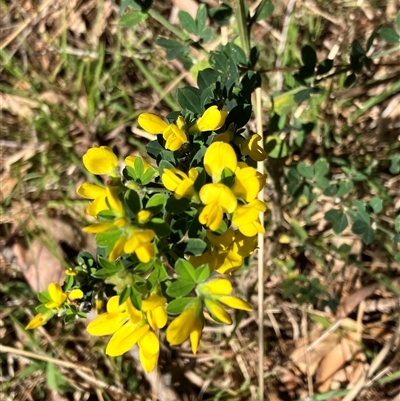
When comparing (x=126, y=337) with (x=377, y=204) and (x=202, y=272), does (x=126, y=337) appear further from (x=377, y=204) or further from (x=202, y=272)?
(x=377, y=204)

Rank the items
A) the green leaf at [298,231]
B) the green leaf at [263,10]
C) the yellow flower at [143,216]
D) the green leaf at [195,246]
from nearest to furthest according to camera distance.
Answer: the yellow flower at [143,216]
the green leaf at [195,246]
the green leaf at [263,10]
the green leaf at [298,231]

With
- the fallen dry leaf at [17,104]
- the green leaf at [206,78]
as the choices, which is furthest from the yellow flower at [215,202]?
the fallen dry leaf at [17,104]

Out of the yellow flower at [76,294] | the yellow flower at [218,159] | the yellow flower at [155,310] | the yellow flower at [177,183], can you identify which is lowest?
the yellow flower at [76,294]

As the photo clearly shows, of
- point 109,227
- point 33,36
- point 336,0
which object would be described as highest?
point 336,0

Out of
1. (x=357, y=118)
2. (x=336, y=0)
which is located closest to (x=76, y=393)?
(x=357, y=118)

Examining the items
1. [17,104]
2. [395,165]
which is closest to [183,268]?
[395,165]

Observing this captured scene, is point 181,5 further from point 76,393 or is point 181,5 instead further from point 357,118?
point 76,393

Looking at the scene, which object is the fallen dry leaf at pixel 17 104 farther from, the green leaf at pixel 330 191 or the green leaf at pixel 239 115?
the green leaf at pixel 239 115

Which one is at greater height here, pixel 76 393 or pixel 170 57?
pixel 170 57

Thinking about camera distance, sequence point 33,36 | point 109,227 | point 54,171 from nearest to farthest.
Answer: point 109,227 < point 54,171 < point 33,36

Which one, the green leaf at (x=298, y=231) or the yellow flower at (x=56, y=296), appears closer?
the yellow flower at (x=56, y=296)
